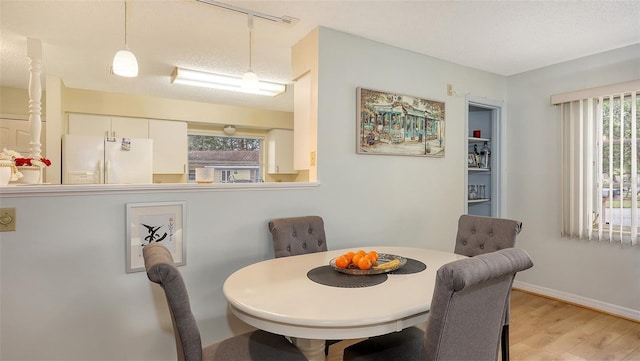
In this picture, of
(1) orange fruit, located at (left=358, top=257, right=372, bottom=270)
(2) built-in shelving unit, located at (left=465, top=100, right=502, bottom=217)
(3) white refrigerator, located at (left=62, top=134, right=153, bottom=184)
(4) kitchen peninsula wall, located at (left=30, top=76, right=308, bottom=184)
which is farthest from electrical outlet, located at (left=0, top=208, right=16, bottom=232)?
(2) built-in shelving unit, located at (left=465, top=100, right=502, bottom=217)

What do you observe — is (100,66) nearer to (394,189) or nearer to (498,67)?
(394,189)

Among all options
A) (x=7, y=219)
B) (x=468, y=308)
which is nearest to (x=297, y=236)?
(x=468, y=308)

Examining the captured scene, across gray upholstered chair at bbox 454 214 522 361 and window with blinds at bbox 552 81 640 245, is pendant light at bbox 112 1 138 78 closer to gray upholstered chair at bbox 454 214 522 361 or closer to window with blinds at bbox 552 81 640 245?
gray upholstered chair at bbox 454 214 522 361

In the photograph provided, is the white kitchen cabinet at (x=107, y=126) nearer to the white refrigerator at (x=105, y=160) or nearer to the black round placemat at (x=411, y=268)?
the white refrigerator at (x=105, y=160)

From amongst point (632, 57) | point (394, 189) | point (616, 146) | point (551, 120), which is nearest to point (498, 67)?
point (551, 120)

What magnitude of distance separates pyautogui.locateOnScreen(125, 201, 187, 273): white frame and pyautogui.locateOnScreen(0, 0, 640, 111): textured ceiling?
138cm

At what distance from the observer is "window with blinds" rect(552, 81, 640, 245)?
2.94 metres

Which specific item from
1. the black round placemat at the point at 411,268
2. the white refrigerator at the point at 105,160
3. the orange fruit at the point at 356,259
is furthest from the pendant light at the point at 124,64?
the white refrigerator at the point at 105,160

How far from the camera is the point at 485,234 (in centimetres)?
237

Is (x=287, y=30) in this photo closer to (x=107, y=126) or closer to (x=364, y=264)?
(x=364, y=264)

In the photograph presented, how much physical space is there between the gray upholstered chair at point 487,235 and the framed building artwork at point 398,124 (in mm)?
905

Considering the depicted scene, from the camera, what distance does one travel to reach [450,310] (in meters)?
1.12

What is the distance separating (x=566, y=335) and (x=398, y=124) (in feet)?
7.12

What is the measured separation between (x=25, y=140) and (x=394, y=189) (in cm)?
459
